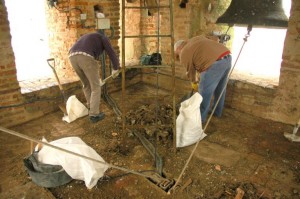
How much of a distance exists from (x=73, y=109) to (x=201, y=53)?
88.7 inches

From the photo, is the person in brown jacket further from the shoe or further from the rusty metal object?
the shoe

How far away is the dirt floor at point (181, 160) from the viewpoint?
8.68 feet

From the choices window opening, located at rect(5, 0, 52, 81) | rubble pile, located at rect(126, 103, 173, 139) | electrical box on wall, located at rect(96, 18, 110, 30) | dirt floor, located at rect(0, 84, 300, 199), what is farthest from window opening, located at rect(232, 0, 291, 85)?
window opening, located at rect(5, 0, 52, 81)

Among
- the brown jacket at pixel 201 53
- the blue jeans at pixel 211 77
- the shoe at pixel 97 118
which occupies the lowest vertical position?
the shoe at pixel 97 118

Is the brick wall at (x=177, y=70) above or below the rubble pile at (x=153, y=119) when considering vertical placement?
above

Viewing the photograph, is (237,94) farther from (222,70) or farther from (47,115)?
(47,115)

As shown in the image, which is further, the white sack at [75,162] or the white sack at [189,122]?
the white sack at [189,122]

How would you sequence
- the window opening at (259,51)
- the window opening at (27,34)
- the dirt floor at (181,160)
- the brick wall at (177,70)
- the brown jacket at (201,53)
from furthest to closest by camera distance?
the window opening at (27,34) → the window opening at (259,51) → the brick wall at (177,70) → the brown jacket at (201,53) → the dirt floor at (181,160)

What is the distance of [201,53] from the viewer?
359cm

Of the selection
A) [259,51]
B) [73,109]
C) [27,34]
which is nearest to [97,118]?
[73,109]

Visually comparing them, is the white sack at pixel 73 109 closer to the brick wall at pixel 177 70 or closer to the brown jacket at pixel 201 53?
the brick wall at pixel 177 70

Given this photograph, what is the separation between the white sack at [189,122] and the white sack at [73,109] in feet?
5.89

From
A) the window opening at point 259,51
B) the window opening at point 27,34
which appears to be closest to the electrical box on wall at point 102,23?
the window opening at point 27,34

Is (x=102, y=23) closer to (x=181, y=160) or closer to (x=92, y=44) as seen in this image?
(x=92, y=44)
